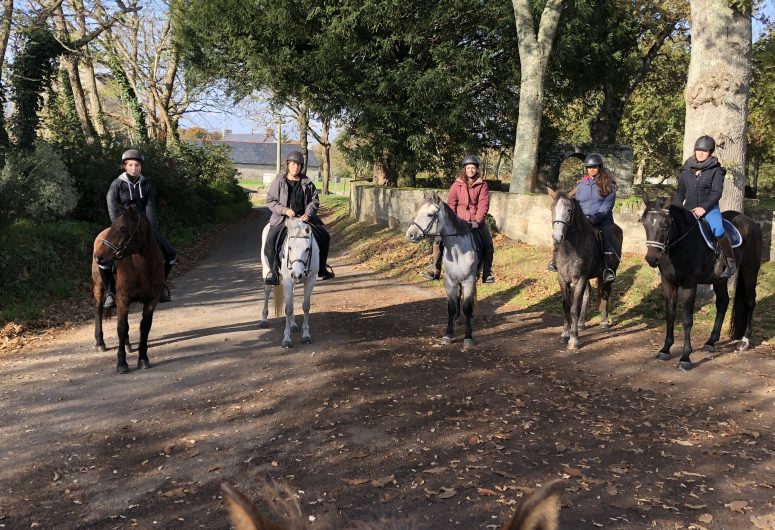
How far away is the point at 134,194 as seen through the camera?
7.69 m

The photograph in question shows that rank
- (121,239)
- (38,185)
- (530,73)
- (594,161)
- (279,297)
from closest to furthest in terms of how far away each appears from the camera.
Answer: (121,239), (594,161), (279,297), (38,185), (530,73)

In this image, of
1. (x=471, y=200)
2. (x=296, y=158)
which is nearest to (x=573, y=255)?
(x=471, y=200)

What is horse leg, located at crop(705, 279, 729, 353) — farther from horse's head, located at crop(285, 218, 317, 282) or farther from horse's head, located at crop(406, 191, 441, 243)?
horse's head, located at crop(285, 218, 317, 282)

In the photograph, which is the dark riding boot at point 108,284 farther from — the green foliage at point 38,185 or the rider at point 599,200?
the rider at point 599,200

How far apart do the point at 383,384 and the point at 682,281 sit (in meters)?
4.44

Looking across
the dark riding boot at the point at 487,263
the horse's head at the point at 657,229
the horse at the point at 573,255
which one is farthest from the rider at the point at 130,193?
the horse's head at the point at 657,229

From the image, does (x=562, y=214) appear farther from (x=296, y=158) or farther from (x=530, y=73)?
(x=530, y=73)

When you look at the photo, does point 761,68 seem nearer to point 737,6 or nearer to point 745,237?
point 737,6

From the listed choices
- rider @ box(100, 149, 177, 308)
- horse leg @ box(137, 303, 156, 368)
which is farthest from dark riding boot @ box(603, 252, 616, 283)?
horse leg @ box(137, 303, 156, 368)

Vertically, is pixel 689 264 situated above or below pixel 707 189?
below

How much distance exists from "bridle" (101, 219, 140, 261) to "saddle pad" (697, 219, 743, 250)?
7.49m

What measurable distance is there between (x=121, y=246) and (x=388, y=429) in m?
3.92

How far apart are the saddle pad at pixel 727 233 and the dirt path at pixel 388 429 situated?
5.22 feet

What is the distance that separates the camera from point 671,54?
92.3 ft
